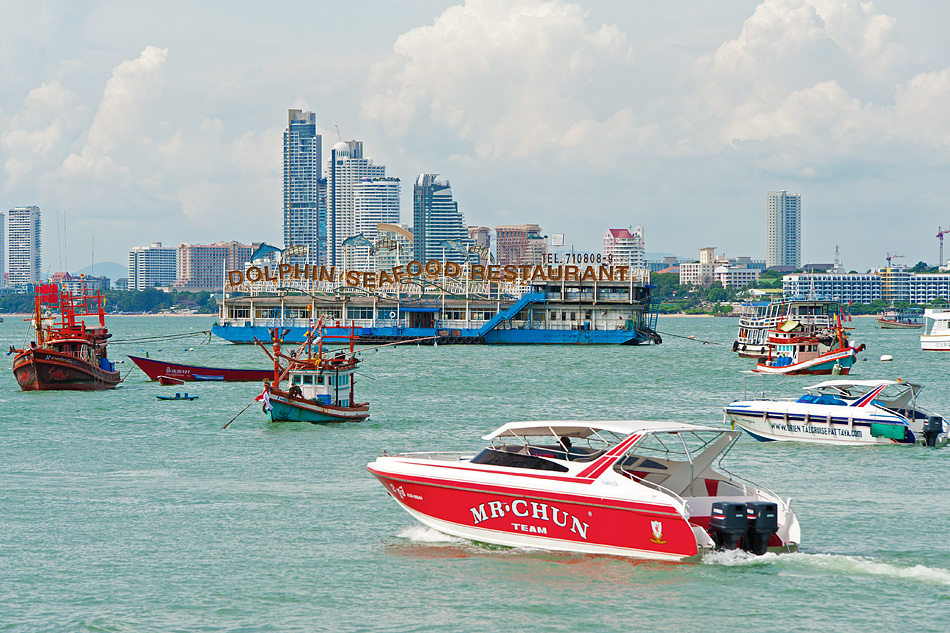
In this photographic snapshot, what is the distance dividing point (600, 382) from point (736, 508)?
5293cm

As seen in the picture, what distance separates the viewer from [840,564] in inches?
819

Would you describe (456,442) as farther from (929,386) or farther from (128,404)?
(929,386)

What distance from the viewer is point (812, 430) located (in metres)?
37.8

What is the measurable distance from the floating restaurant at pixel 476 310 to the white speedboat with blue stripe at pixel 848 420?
8694 centimetres

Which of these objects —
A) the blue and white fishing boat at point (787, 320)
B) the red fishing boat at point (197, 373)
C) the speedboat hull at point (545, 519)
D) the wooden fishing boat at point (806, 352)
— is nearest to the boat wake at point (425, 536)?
the speedboat hull at point (545, 519)

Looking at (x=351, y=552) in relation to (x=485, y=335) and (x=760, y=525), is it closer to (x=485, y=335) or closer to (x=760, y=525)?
(x=760, y=525)

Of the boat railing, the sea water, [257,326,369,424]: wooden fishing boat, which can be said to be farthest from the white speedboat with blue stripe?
the boat railing

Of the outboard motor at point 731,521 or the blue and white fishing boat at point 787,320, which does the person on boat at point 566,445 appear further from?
the blue and white fishing boat at point 787,320

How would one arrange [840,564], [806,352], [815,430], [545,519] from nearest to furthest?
[840,564]
[545,519]
[815,430]
[806,352]

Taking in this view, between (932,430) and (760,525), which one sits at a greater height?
(760,525)

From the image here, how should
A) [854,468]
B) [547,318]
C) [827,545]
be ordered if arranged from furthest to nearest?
[547,318]
[854,468]
[827,545]

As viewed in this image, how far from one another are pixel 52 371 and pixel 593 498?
160 ft

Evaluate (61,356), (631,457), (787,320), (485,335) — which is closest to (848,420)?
(631,457)

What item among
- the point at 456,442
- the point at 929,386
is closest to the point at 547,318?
the point at 929,386
